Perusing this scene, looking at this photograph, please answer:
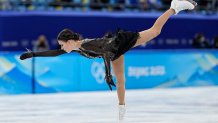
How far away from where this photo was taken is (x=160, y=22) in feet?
24.6

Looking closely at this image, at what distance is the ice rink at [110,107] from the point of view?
27.4 ft

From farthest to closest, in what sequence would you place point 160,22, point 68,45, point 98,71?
point 98,71, point 160,22, point 68,45

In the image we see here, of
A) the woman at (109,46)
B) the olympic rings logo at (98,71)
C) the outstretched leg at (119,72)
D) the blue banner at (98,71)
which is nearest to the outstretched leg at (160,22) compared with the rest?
the woman at (109,46)

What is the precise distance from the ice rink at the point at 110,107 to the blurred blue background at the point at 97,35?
57 cm

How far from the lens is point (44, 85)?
45.6 feet

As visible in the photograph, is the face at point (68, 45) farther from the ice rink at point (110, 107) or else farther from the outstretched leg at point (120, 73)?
the ice rink at point (110, 107)

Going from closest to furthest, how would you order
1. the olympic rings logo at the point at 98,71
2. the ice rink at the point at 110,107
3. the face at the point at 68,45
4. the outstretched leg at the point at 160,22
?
1. the face at the point at 68,45
2. the outstretched leg at the point at 160,22
3. the ice rink at the point at 110,107
4. the olympic rings logo at the point at 98,71

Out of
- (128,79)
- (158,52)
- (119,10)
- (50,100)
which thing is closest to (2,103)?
(50,100)

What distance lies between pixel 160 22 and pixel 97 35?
1117cm

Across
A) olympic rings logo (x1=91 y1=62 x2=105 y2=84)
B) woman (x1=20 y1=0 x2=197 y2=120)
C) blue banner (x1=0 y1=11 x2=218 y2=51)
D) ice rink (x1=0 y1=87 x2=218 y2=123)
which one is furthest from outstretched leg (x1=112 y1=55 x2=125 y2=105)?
blue banner (x1=0 y1=11 x2=218 y2=51)

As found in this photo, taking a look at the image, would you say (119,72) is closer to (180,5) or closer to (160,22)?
(160,22)

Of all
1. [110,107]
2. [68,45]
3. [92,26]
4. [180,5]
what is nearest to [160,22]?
[180,5]

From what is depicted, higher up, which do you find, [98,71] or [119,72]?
[119,72]

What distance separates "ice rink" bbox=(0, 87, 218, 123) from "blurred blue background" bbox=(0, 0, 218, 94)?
57cm
